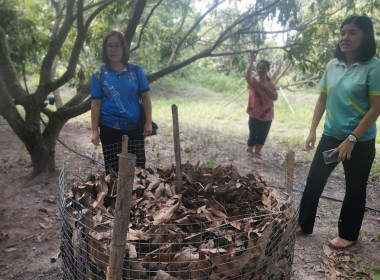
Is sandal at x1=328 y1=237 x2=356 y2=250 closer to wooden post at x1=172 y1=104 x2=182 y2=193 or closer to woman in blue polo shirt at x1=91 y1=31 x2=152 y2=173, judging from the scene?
wooden post at x1=172 y1=104 x2=182 y2=193

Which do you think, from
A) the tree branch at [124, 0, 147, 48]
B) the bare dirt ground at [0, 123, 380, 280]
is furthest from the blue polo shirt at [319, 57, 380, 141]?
the tree branch at [124, 0, 147, 48]

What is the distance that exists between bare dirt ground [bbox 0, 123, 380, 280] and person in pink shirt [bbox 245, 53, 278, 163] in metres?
1.40

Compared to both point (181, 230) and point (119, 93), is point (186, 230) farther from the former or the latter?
point (119, 93)

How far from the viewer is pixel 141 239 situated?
1972mm

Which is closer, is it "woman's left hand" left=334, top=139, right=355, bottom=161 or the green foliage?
"woman's left hand" left=334, top=139, right=355, bottom=161

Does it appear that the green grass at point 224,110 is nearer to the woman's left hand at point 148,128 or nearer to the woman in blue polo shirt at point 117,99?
the woman's left hand at point 148,128

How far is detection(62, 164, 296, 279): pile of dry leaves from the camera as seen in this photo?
6.17 feet

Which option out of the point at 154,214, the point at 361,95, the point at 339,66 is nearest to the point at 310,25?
the point at 339,66

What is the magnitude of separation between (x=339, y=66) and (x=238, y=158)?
3.59m

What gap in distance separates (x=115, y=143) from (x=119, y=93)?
19.8 inches

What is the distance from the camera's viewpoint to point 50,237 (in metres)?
3.43

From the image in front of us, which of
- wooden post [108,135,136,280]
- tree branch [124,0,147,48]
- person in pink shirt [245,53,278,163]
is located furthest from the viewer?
person in pink shirt [245,53,278,163]

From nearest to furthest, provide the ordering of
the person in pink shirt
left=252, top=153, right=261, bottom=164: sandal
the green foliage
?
the green foliage
the person in pink shirt
left=252, top=153, right=261, bottom=164: sandal

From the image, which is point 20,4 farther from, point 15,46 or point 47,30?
point 15,46
